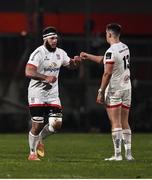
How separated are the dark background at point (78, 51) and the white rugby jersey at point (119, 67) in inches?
692

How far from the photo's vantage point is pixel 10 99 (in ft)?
113

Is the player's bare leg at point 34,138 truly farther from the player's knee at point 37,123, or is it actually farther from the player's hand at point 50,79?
the player's hand at point 50,79

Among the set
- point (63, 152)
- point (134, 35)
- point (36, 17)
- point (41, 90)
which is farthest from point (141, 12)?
point (41, 90)

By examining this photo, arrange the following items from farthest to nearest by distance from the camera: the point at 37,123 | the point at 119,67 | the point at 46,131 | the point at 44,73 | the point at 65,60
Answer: the point at 65,60 < the point at 46,131 < the point at 44,73 < the point at 37,123 < the point at 119,67

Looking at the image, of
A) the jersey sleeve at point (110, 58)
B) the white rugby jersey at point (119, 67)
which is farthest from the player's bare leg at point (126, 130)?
the jersey sleeve at point (110, 58)

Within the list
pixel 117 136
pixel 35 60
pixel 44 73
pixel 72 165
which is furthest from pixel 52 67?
pixel 72 165

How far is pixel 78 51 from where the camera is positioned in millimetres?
34406

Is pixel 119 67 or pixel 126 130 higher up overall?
pixel 119 67

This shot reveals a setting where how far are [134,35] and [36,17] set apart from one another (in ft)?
13.4

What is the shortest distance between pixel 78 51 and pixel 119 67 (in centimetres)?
1815

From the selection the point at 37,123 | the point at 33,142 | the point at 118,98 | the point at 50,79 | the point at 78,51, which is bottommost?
the point at 33,142

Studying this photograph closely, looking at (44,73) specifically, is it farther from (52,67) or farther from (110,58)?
(110,58)

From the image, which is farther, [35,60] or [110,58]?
[35,60]

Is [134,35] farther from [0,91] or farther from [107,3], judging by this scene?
[0,91]
